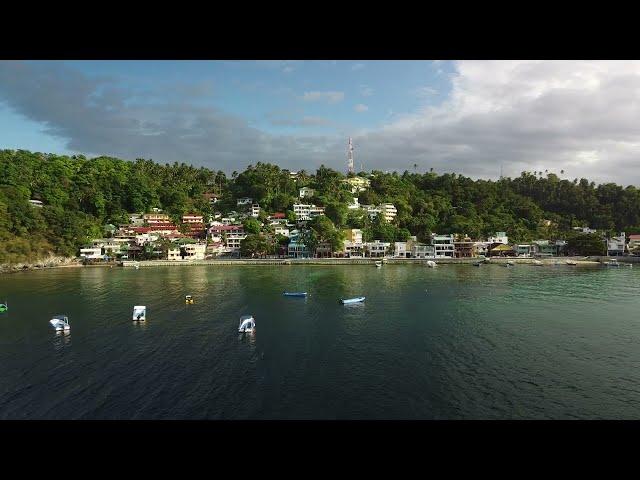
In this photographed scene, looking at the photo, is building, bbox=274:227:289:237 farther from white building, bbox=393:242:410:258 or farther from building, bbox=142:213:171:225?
building, bbox=142:213:171:225

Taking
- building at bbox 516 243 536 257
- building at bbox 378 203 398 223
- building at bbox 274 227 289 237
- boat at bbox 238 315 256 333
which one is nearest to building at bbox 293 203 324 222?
building at bbox 274 227 289 237

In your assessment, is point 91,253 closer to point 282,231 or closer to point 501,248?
point 282,231

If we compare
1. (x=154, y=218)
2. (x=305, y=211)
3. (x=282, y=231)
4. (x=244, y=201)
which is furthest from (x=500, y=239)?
(x=154, y=218)

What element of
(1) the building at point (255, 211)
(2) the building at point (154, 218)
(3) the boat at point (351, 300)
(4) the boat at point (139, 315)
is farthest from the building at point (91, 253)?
(3) the boat at point (351, 300)

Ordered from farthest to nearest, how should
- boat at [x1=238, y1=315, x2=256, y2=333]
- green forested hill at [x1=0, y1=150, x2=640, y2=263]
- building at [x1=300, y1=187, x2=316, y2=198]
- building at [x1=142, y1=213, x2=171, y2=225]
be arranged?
building at [x1=300, y1=187, x2=316, y2=198] → building at [x1=142, y1=213, x2=171, y2=225] → green forested hill at [x1=0, y1=150, x2=640, y2=263] → boat at [x1=238, y1=315, x2=256, y2=333]

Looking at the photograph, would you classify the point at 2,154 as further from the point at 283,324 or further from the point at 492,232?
the point at 492,232

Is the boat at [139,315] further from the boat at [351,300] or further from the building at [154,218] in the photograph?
the building at [154,218]

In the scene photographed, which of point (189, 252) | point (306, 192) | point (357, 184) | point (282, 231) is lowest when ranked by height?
point (189, 252)
